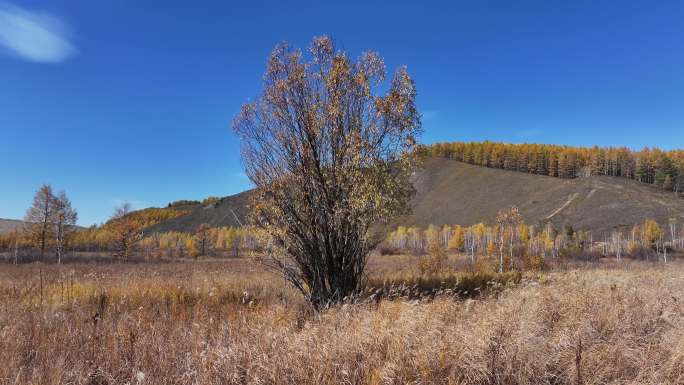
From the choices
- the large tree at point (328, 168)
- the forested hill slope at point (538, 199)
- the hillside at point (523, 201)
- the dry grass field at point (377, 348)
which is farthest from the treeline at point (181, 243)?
the dry grass field at point (377, 348)

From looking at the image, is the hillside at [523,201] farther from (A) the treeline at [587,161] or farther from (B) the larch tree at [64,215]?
(B) the larch tree at [64,215]

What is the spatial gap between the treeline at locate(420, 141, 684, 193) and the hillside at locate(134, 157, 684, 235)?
8522 millimetres

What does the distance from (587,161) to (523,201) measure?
44.8 m

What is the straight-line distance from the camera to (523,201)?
137750 millimetres

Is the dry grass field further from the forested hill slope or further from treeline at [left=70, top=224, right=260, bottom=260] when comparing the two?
the forested hill slope

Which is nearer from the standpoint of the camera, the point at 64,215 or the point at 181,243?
the point at 64,215

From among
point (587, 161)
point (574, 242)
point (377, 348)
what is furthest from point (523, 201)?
point (377, 348)

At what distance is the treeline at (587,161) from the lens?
138m

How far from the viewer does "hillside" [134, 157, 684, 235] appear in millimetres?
110812

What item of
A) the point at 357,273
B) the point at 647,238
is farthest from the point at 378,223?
the point at 647,238

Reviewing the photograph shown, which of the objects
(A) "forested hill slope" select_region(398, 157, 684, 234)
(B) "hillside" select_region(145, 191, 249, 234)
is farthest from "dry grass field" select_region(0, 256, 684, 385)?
(B) "hillside" select_region(145, 191, 249, 234)

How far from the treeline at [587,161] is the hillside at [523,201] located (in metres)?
8.52

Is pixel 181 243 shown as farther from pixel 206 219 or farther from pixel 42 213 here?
pixel 42 213

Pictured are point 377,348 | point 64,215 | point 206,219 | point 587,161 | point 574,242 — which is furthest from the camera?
point 206,219
